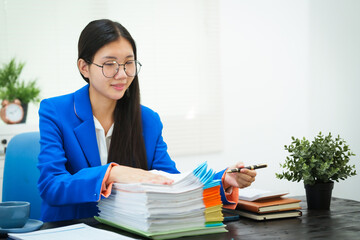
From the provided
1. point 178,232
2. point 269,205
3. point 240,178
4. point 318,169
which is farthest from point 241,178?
point 178,232

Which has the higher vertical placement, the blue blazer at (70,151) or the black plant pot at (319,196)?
the blue blazer at (70,151)

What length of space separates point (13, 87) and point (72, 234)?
2.39m

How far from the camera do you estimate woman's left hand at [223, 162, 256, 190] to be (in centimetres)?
146

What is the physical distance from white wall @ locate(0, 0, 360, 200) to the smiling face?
2646mm

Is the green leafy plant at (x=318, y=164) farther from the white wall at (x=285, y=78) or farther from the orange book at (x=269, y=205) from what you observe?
the white wall at (x=285, y=78)

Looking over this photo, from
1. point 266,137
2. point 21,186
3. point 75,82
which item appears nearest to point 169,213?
point 21,186

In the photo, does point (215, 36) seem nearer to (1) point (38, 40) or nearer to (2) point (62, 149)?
(1) point (38, 40)

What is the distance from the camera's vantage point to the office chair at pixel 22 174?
178 cm

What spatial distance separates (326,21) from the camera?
468cm

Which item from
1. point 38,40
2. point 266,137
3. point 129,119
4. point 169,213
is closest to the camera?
point 169,213

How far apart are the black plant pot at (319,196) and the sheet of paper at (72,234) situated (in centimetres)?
71

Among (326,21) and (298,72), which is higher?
(326,21)

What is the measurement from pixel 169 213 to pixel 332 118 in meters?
3.97

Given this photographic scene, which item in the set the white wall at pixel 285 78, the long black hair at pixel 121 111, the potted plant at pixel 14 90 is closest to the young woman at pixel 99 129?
the long black hair at pixel 121 111
